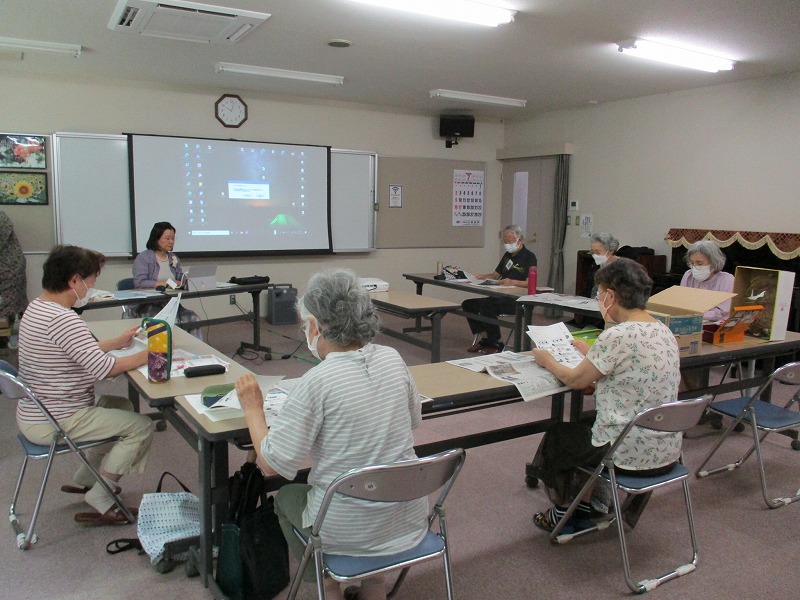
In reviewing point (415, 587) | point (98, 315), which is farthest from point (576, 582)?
point (98, 315)

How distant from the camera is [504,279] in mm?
5684

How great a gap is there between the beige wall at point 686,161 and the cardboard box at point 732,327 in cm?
281

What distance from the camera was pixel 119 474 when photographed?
2545 millimetres

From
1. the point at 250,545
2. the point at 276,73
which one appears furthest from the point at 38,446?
the point at 276,73

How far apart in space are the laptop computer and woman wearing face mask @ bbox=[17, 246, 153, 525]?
2240mm

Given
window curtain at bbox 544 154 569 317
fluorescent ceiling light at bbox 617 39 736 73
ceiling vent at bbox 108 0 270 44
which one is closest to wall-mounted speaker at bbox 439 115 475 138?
window curtain at bbox 544 154 569 317

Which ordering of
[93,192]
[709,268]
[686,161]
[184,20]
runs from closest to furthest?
[709,268], [184,20], [93,192], [686,161]

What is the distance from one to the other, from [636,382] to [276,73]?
466 cm

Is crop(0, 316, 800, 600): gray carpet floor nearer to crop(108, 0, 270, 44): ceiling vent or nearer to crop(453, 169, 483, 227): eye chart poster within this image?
crop(108, 0, 270, 44): ceiling vent

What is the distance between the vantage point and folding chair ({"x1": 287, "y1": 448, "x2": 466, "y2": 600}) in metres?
1.52

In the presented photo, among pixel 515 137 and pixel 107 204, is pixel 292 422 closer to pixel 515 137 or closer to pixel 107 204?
pixel 107 204

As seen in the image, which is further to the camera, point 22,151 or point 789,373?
point 22,151

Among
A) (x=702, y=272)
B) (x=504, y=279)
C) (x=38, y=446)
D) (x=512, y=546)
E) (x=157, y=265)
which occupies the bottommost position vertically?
(x=512, y=546)

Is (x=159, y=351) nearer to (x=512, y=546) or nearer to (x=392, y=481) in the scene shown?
(x=392, y=481)
